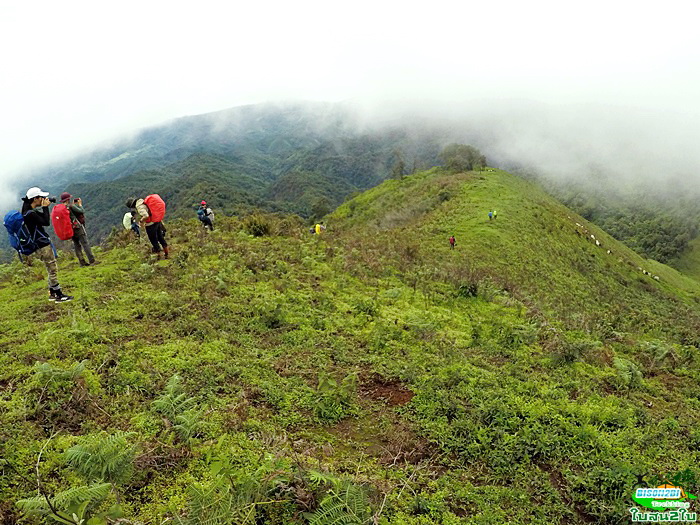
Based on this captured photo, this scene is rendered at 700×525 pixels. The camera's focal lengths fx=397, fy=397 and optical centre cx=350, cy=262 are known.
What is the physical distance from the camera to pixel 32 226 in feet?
27.7

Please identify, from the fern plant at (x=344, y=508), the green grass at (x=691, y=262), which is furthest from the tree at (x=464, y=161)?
the green grass at (x=691, y=262)

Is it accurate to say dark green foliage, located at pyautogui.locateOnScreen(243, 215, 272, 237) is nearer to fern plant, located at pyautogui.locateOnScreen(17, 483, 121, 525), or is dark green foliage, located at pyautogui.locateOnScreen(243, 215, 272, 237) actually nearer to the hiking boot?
the hiking boot

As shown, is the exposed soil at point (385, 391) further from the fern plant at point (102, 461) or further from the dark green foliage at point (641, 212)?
the dark green foliage at point (641, 212)

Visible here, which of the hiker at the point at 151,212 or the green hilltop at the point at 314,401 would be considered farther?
the hiker at the point at 151,212

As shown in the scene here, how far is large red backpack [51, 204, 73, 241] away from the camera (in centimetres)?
1073

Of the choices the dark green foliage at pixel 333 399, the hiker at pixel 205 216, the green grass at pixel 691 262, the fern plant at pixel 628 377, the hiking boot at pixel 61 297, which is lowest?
the green grass at pixel 691 262

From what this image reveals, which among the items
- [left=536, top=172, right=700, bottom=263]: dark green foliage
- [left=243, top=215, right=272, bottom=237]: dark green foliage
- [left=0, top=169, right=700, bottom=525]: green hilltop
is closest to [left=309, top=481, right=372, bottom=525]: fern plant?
[left=0, top=169, right=700, bottom=525]: green hilltop

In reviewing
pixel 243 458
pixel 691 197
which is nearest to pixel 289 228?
pixel 243 458

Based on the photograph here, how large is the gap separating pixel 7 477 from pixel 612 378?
9.54 m

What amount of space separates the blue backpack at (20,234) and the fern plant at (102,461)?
6.52 meters

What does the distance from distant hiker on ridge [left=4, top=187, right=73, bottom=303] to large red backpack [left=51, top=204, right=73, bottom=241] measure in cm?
211

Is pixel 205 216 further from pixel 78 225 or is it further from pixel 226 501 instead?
pixel 226 501

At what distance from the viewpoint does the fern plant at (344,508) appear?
11.7ft

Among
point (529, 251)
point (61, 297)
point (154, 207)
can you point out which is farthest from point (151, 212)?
point (529, 251)
